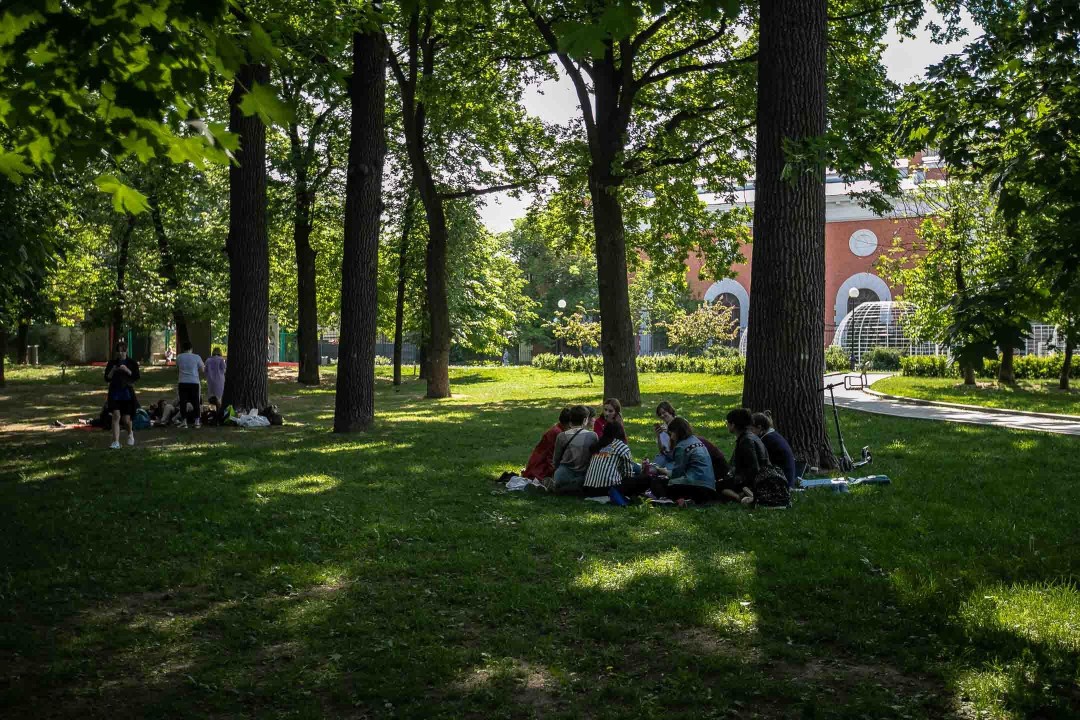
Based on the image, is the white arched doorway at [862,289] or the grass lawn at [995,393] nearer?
the grass lawn at [995,393]

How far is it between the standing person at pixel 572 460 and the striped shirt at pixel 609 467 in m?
0.20

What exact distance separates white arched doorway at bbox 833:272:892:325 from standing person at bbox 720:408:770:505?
45989 mm

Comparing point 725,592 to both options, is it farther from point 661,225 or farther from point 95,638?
point 661,225

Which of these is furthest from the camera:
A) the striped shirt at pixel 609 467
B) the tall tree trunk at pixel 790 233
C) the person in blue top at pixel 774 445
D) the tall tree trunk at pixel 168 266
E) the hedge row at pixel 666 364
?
the hedge row at pixel 666 364

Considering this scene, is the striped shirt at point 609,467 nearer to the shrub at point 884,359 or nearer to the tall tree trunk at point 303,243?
the tall tree trunk at point 303,243

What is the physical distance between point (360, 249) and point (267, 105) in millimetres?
12233

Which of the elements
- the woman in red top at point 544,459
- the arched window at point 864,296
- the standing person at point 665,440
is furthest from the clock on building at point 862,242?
the woman in red top at point 544,459

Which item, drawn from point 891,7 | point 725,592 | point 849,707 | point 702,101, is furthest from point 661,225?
point 849,707

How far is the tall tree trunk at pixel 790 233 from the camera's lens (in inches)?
416

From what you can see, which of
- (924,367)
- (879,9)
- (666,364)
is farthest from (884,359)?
(879,9)

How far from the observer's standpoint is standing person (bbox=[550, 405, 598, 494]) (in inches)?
401

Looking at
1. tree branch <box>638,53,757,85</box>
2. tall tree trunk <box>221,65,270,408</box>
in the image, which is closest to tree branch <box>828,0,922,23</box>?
tree branch <box>638,53,757,85</box>

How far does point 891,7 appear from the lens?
1816 centimetres

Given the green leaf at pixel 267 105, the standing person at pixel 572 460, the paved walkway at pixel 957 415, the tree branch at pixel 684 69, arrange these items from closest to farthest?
the green leaf at pixel 267 105 < the standing person at pixel 572 460 < the paved walkway at pixel 957 415 < the tree branch at pixel 684 69
